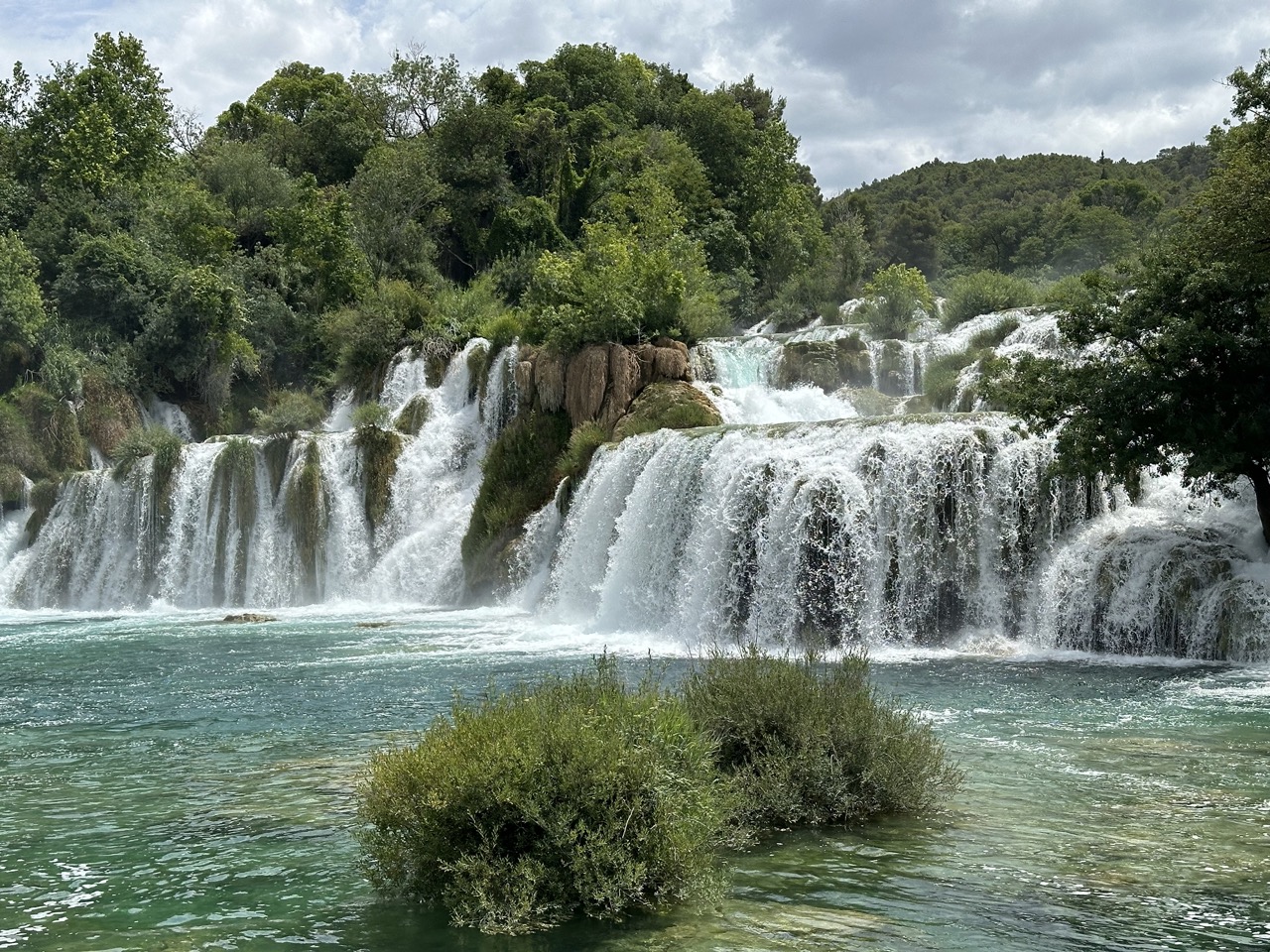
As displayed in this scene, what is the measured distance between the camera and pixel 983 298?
109ft

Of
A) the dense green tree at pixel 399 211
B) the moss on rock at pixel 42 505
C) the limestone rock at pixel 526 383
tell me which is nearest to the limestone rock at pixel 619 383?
the limestone rock at pixel 526 383

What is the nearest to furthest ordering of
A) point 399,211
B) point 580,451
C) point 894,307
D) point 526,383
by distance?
point 580,451
point 526,383
point 894,307
point 399,211

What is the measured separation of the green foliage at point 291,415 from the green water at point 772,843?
58.8 feet

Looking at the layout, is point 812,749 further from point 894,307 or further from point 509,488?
point 894,307

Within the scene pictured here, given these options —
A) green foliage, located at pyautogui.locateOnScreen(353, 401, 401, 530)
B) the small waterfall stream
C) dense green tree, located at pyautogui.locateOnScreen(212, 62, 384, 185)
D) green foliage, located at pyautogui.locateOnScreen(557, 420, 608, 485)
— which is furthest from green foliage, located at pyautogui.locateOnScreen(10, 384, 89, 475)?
dense green tree, located at pyautogui.locateOnScreen(212, 62, 384, 185)

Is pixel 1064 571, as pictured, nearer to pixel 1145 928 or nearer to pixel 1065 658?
pixel 1065 658

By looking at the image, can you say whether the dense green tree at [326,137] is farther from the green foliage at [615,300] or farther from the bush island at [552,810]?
the bush island at [552,810]

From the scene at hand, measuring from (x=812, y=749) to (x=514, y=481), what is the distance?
66.3 ft

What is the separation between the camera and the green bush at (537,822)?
6387mm

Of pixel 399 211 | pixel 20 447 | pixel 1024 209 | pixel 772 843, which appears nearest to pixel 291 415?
pixel 20 447

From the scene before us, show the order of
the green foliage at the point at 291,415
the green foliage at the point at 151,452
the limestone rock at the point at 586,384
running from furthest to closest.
Result: the green foliage at the point at 291,415
the green foliage at the point at 151,452
the limestone rock at the point at 586,384

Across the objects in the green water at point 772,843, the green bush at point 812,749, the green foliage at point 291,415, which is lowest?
the green water at point 772,843

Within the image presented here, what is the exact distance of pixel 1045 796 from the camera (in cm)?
905

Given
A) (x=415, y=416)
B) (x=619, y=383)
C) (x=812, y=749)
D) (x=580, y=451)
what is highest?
(x=619, y=383)
